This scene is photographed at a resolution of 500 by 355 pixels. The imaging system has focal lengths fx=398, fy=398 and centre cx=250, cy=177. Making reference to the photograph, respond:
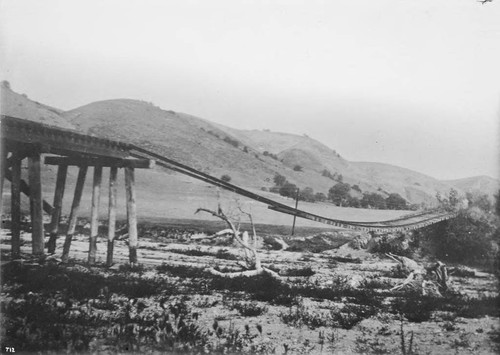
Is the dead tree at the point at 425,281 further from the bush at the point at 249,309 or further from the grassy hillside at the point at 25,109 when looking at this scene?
the grassy hillside at the point at 25,109

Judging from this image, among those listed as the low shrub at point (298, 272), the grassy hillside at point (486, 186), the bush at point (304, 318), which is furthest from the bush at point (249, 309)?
the grassy hillside at point (486, 186)

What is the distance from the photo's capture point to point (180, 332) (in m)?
6.02

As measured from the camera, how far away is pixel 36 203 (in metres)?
8.07

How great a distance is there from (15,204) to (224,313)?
4.82m

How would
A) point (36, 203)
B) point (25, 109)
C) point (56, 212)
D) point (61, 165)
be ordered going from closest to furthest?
1. point (36, 203)
2. point (56, 212)
3. point (61, 165)
4. point (25, 109)

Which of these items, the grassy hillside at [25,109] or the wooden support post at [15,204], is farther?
the grassy hillside at [25,109]

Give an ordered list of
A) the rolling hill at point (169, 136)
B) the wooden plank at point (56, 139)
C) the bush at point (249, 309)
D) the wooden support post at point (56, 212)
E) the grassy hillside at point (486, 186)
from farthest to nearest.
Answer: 1. the rolling hill at point (169, 136)
2. the grassy hillside at point (486, 186)
3. the wooden support post at point (56, 212)
4. the wooden plank at point (56, 139)
5. the bush at point (249, 309)

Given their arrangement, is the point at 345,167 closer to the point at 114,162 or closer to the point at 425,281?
the point at 425,281

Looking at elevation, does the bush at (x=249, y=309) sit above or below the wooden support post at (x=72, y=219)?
below

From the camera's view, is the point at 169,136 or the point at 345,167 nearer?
the point at 169,136

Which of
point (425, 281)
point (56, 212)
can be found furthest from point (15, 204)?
point (425, 281)

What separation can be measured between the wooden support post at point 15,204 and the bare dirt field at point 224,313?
1.51ft

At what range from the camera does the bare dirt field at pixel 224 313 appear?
5949 mm

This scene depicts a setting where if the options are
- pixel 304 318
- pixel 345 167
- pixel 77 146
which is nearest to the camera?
pixel 304 318
